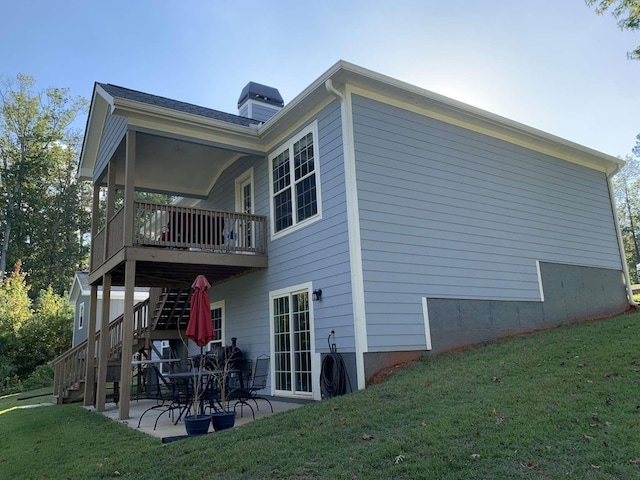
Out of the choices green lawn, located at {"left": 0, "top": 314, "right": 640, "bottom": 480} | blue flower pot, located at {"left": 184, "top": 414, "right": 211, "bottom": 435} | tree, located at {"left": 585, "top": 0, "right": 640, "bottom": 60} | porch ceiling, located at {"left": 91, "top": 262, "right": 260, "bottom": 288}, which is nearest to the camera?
green lawn, located at {"left": 0, "top": 314, "right": 640, "bottom": 480}

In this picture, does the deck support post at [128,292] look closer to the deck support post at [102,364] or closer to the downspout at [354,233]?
the deck support post at [102,364]

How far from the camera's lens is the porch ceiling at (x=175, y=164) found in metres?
10.6

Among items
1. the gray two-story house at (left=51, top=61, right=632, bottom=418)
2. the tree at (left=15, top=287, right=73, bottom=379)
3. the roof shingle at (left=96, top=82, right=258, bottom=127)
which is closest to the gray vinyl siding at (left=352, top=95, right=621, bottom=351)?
A: the gray two-story house at (left=51, top=61, right=632, bottom=418)

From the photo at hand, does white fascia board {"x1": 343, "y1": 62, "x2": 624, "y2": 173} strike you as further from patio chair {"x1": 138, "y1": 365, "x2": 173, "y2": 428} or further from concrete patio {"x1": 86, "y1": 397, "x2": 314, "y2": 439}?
patio chair {"x1": 138, "y1": 365, "x2": 173, "y2": 428}

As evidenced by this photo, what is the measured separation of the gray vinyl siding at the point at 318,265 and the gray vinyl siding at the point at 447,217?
38cm

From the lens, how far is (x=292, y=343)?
920 centimetres

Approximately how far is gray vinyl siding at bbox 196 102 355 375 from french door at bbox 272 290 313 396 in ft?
1.00

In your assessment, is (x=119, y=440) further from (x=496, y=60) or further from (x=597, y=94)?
(x=597, y=94)

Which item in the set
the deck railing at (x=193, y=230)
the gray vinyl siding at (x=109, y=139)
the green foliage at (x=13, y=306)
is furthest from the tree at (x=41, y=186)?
the deck railing at (x=193, y=230)

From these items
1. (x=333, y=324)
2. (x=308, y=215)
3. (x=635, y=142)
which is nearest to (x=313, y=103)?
(x=308, y=215)

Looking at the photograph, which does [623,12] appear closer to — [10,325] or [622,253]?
[622,253]

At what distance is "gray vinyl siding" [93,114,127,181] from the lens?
935 centimetres

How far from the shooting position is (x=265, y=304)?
33.8 feet

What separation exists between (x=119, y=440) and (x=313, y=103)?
620 centimetres
